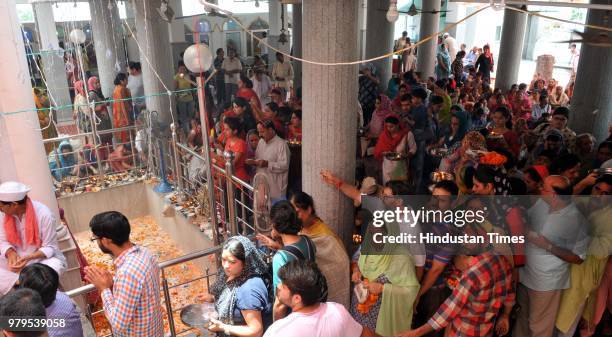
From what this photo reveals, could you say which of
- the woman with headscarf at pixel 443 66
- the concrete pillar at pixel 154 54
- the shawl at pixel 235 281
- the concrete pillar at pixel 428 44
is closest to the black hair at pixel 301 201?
the shawl at pixel 235 281

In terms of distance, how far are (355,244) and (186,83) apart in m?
6.25

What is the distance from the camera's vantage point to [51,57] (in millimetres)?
11164

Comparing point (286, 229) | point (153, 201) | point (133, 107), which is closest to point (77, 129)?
point (133, 107)

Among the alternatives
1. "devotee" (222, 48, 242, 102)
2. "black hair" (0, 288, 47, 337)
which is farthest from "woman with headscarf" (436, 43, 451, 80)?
"black hair" (0, 288, 47, 337)

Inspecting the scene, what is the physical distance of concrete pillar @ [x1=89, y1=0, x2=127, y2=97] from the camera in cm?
930

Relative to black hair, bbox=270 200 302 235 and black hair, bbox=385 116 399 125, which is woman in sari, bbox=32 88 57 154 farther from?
black hair, bbox=270 200 302 235

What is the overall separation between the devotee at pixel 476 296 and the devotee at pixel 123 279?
5.05 ft

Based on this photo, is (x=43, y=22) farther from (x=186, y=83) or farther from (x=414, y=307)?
(x=414, y=307)

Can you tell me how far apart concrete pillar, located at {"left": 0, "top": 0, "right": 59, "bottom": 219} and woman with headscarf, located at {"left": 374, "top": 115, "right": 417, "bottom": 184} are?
301cm

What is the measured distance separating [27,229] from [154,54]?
534 cm

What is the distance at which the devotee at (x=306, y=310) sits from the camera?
2.10 metres

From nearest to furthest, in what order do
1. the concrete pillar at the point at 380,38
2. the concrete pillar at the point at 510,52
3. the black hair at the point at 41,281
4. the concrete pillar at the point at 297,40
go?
the black hair at the point at 41,281
the concrete pillar at the point at 380,38
the concrete pillar at the point at 510,52
the concrete pillar at the point at 297,40

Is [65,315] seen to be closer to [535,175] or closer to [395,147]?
[535,175]

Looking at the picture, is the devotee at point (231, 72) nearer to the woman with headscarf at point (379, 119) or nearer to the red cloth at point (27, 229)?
the woman with headscarf at point (379, 119)
